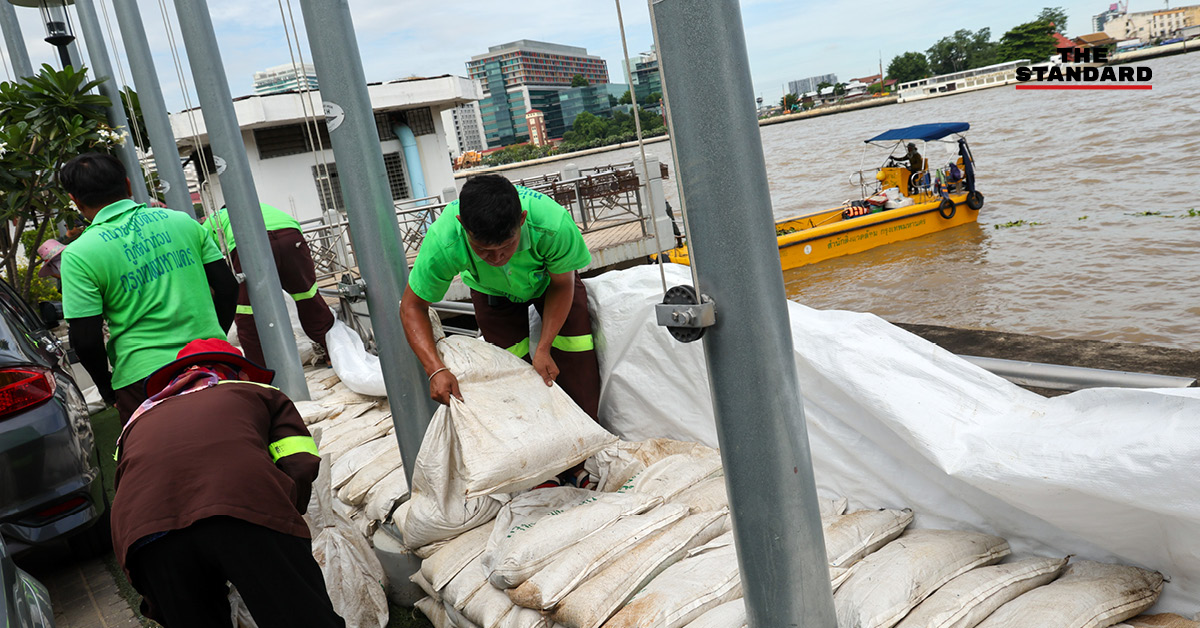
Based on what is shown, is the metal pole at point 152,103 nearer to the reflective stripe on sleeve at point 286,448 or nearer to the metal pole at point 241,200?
the metal pole at point 241,200

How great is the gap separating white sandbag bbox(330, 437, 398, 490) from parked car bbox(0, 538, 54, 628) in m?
1.06

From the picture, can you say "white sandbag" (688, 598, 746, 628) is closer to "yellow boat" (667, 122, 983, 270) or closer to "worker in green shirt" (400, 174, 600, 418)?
"worker in green shirt" (400, 174, 600, 418)

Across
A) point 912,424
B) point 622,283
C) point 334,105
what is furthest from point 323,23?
point 912,424

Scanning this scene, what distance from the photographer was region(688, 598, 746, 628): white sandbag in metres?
1.69

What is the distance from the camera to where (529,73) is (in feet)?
14.8

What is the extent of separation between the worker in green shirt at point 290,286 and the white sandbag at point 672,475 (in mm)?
3006

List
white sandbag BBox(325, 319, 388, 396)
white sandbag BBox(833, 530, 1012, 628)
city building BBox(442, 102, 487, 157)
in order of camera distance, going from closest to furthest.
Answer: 1. white sandbag BBox(833, 530, 1012, 628)
2. white sandbag BBox(325, 319, 388, 396)
3. city building BBox(442, 102, 487, 157)

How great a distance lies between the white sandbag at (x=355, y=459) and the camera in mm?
3164

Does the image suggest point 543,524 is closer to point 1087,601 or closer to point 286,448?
point 286,448

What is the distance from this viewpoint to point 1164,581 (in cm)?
164

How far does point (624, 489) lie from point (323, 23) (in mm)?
1714

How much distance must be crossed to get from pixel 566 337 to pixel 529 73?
2.16 meters

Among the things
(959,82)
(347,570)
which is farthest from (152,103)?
Answer: (959,82)

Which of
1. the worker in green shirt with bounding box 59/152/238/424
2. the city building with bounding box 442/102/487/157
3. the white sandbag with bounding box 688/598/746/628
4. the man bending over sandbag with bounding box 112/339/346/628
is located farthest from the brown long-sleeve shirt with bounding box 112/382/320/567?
the city building with bounding box 442/102/487/157
